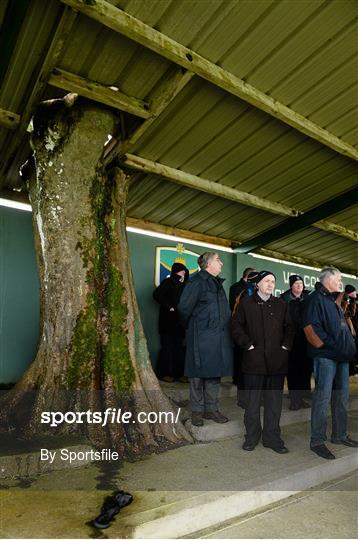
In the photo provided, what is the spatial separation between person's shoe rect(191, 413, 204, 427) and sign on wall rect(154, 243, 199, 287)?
3.64 metres

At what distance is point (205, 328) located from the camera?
3.91 metres

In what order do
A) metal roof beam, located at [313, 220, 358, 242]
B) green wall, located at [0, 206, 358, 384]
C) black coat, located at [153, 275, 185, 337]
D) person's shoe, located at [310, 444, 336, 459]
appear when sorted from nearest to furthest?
person's shoe, located at [310, 444, 336, 459] < green wall, located at [0, 206, 358, 384] < black coat, located at [153, 275, 185, 337] < metal roof beam, located at [313, 220, 358, 242]

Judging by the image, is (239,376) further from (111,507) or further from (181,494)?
(111,507)

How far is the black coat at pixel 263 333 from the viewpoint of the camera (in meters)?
3.56

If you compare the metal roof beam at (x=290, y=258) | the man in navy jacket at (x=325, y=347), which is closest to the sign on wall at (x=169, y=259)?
the metal roof beam at (x=290, y=258)

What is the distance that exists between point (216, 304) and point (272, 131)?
2.71 m

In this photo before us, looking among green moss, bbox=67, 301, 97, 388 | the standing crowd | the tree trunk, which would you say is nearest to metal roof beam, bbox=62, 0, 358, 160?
the tree trunk

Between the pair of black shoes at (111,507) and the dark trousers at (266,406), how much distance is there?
4.86 feet

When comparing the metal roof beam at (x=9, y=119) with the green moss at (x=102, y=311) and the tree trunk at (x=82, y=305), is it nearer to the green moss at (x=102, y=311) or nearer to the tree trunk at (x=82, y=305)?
the tree trunk at (x=82, y=305)

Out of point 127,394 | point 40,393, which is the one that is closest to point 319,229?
point 127,394

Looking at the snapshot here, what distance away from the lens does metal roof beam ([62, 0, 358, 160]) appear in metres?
3.25

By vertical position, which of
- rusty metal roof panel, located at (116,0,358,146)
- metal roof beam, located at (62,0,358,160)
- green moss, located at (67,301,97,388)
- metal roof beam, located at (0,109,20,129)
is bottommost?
green moss, located at (67,301,97,388)

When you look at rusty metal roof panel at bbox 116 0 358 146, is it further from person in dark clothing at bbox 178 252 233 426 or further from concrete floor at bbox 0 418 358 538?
concrete floor at bbox 0 418 358 538

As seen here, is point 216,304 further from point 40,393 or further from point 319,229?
point 319,229
